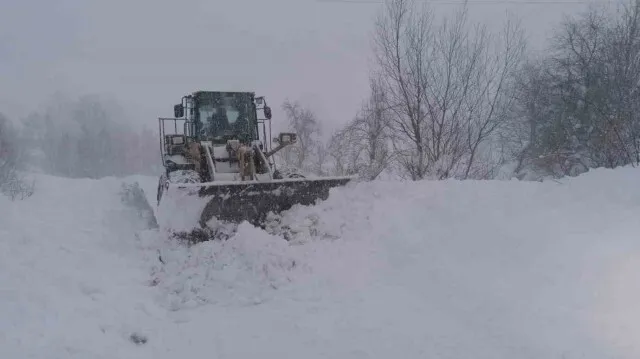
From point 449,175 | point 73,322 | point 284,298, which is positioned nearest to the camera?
point 73,322

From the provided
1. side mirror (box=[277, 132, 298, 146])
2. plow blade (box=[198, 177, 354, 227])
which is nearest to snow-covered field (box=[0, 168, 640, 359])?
plow blade (box=[198, 177, 354, 227])

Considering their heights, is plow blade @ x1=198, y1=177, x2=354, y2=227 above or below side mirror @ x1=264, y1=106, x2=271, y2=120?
below

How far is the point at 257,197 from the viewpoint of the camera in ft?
23.6

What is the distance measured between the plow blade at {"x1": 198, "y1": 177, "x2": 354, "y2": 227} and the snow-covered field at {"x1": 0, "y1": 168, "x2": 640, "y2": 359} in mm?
275

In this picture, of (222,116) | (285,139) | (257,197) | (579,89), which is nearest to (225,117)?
(222,116)

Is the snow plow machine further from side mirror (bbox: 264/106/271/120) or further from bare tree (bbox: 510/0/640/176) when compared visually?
bare tree (bbox: 510/0/640/176)

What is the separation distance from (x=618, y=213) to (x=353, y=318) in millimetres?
4262

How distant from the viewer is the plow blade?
686cm

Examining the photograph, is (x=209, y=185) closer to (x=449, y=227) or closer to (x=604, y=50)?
(x=449, y=227)

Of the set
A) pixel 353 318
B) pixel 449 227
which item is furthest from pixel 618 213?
pixel 353 318

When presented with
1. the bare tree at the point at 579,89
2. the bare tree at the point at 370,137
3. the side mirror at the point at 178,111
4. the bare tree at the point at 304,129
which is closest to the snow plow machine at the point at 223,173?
the side mirror at the point at 178,111

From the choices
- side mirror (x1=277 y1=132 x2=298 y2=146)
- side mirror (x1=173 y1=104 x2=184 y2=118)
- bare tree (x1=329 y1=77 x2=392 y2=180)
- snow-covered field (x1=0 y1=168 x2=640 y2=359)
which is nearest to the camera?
snow-covered field (x1=0 y1=168 x2=640 y2=359)

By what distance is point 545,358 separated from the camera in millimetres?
3746

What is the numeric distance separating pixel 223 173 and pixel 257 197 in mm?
1457
